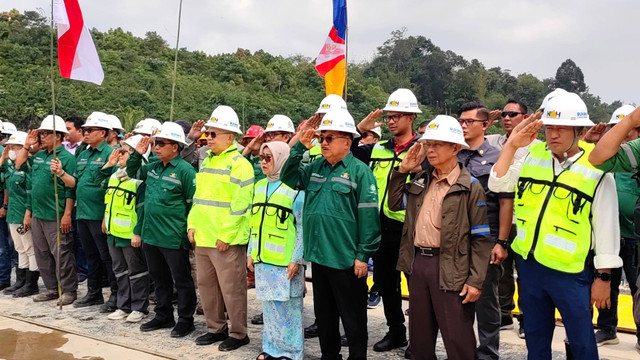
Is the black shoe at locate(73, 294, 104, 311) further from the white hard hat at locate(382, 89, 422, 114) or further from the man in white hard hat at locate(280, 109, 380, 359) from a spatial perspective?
the white hard hat at locate(382, 89, 422, 114)

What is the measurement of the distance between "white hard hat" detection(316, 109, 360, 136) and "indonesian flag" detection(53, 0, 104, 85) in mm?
3245

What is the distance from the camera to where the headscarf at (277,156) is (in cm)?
478

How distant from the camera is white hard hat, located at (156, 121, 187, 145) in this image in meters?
5.69

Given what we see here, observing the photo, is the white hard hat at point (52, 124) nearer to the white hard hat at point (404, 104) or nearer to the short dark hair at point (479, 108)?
the white hard hat at point (404, 104)

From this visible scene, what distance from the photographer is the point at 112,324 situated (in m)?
6.00

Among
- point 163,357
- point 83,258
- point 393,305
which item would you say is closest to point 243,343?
point 163,357

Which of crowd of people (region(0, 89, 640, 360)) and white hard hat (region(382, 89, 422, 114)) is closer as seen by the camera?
crowd of people (region(0, 89, 640, 360))

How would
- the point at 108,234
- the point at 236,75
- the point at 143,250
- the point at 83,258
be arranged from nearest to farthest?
the point at 143,250 < the point at 108,234 < the point at 83,258 < the point at 236,75

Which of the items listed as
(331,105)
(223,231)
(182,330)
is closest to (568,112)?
(331,105)

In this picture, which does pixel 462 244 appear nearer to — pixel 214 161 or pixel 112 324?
pixel 214 161

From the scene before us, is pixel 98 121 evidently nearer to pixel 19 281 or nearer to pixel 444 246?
pixel 19 281

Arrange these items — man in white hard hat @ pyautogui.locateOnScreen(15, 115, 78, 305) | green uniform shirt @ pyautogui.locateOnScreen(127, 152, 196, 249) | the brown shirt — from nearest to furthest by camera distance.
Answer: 1. the brown shirt
2. green uniform shirt @ pyautogui.locateOnScreen(127, 152, 196, 249)
3. man in white hard hat @ pyautogui.locateOnScreen(15, 115, 78, 305)

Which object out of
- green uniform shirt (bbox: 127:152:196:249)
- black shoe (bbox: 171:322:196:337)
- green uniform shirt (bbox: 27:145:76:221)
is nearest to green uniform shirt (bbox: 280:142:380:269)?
green uniform shirt (bbox: 127:152:196:249)

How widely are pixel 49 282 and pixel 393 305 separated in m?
4.60
